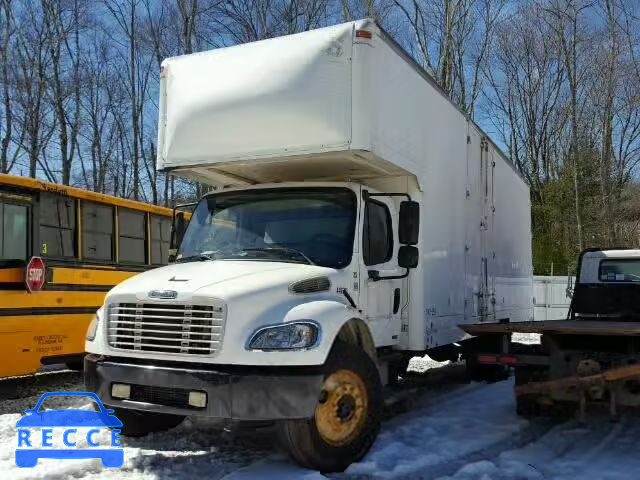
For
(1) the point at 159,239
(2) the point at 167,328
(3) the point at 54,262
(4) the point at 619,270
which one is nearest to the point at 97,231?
(3) the point at 54,262

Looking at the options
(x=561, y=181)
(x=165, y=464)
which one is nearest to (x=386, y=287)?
(x=165, y=464)

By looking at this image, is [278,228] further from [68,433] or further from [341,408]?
[68,433]

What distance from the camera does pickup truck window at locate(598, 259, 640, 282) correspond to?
8.88m

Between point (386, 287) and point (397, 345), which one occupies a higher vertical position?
point (386, 287)

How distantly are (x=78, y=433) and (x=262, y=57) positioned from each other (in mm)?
3998

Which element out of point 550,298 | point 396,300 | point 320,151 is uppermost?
point 320,151

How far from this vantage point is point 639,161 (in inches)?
1217

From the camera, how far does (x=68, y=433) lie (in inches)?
241

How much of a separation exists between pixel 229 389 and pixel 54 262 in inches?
193

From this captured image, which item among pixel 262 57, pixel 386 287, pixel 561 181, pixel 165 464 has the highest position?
pixel 561 181

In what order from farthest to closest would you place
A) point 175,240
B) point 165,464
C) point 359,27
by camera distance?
point 175,240 → point 359,27 → point 165,464

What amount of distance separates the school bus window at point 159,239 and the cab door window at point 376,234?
5.48m

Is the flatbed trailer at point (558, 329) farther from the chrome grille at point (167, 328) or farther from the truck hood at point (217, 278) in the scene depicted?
the chrome grille at point (167, 328)

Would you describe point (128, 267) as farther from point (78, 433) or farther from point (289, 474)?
point (289, 474)
